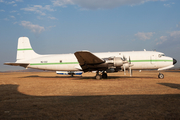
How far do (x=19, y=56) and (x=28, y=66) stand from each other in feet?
8.89

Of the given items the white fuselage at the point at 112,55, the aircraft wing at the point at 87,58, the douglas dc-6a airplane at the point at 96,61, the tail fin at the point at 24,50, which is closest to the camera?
the aircraft wing at the point at 87,58

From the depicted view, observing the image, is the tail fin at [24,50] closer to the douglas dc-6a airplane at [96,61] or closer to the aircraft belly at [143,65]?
the douglas dc-6a airplane at [96,61]

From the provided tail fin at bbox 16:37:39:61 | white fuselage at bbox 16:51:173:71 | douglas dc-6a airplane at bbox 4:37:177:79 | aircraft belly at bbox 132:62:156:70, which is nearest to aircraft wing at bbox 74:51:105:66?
douglas dc-6a airplane at bbox 4:37:177:79

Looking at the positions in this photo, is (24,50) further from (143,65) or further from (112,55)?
(143,65)

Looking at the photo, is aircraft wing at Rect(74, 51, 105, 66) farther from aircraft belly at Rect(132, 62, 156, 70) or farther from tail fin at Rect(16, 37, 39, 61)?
tail fin at Rect(16, 37, 39, 61)

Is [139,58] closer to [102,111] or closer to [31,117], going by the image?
[102,111]

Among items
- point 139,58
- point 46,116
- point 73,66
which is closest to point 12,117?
point 46,116

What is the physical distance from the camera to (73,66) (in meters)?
19.8

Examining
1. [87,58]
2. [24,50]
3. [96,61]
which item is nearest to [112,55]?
[96,61]

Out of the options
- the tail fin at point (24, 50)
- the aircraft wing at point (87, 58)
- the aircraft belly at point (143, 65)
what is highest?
the tail fin at point (24, 50)

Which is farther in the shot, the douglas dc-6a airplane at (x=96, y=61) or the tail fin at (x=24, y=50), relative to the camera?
the tail fin at (x=24, y=50)

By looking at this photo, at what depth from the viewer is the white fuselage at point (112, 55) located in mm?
18469

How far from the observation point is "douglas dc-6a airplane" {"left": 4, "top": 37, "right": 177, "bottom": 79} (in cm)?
1672

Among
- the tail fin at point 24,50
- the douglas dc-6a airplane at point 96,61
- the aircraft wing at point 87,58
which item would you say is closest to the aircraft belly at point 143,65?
the douglas dc-6a airplane at point 96,61
